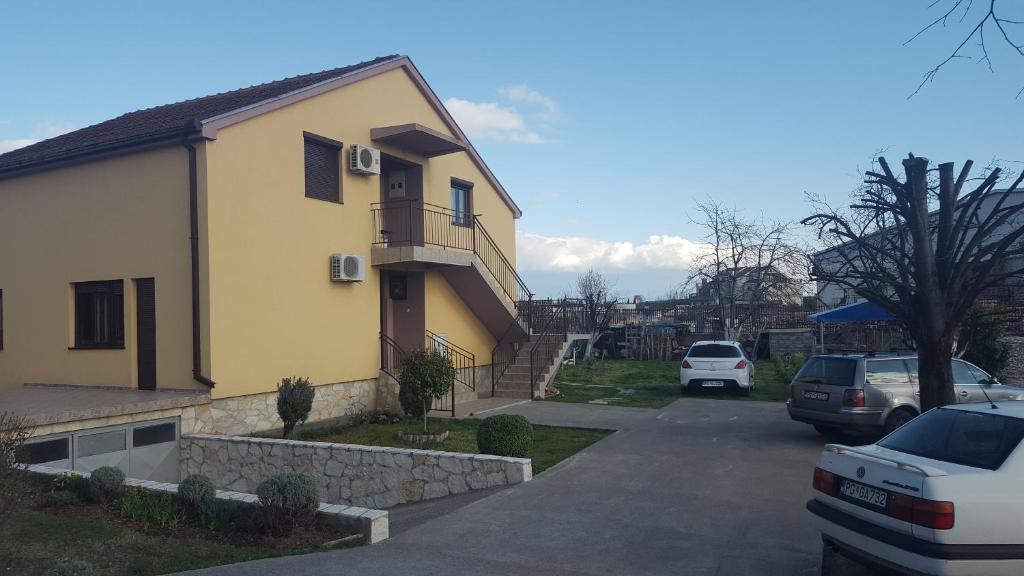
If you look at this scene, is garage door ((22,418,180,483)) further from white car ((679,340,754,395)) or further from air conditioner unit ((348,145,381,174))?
white car ((679,340,754,395))

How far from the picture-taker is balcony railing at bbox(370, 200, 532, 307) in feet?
53.1

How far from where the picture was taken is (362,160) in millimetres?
14977

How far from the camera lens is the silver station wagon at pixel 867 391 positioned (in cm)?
1137

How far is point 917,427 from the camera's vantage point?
6.24 metres

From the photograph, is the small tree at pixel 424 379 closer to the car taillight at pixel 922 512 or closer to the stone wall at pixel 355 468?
the stone wall at pixel 355 468

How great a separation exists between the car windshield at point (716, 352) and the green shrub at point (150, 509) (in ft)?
47.2

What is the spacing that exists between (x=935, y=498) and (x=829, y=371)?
762 centimetres

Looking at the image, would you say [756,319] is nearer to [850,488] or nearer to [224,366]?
[224,366]

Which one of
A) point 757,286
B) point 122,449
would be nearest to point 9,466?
point 122,449

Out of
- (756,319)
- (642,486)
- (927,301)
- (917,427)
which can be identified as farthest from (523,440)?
(756,319)

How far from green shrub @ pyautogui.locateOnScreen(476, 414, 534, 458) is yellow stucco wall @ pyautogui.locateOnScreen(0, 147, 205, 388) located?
5005mm

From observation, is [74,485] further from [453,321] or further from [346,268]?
[453,321]

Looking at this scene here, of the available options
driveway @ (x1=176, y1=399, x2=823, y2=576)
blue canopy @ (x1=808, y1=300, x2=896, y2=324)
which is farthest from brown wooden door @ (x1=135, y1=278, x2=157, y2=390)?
blue canopy @ (x1=808, y1=300, x2=896, y2=324)

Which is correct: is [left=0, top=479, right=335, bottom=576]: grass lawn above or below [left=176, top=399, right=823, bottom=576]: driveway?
above
